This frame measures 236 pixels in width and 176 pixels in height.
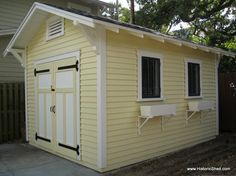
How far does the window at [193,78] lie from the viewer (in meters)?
8.05

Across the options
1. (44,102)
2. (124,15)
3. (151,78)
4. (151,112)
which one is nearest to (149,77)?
(151,78)

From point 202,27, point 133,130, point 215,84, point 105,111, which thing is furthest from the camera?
point 202,27

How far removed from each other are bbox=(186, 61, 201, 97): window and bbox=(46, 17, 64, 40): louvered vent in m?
3.46

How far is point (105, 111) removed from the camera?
18.5 feet

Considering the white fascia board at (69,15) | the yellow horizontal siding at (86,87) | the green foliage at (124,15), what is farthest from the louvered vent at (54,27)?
the green foliage at (124,15)

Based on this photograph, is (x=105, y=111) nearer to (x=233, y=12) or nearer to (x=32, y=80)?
(x=32, y=80)

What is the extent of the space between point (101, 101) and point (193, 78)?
367cm

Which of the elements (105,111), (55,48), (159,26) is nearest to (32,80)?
(55,48)

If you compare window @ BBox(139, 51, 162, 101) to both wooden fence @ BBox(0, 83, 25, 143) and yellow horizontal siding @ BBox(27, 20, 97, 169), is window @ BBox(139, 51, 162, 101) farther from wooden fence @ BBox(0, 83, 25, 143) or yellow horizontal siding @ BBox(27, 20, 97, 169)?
wooden fence @ BBox(0, 83, 25, 143)

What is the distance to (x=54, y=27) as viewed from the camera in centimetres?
703

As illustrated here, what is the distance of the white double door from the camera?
250 inches

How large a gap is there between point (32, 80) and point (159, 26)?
9922 millimetres

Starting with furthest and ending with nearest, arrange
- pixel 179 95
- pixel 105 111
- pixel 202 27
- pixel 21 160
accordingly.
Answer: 1. pixel 202 27
2. pixel 179 95
3. pixel 21 160
4. pixel 105 111

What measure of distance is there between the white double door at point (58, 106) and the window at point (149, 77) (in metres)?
1.41
